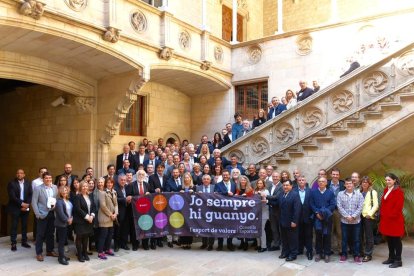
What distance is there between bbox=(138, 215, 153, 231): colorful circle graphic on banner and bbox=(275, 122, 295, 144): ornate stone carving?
3.76 metres

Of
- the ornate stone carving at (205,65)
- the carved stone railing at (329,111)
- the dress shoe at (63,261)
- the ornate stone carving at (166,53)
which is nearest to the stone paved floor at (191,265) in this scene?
the dress shoe at (63,261)

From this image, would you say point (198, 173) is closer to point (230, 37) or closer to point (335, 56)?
point (335, 56)

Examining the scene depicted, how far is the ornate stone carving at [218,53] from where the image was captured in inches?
502

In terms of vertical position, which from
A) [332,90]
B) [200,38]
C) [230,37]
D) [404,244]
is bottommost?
[404,244]

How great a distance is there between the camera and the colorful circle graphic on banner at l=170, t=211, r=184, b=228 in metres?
7.50

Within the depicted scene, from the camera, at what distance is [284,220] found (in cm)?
680

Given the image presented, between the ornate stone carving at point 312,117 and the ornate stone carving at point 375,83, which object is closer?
the ornate stone carving at point 375,83

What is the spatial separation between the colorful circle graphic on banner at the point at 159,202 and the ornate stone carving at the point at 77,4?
14.3 feet

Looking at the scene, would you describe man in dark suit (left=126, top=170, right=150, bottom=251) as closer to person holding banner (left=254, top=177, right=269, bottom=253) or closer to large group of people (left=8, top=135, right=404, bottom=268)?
large group of people (left=8, top=135, right=404, bottom=268)

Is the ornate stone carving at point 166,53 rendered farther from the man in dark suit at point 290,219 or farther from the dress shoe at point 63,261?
the dress shoe at point 63,261

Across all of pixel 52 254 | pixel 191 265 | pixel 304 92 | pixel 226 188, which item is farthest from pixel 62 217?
pixel 304 92

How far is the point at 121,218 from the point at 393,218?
193 inches

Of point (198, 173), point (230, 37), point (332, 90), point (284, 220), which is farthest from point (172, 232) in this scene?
→ point (230, 37)

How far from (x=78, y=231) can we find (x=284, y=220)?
12.0 ft
